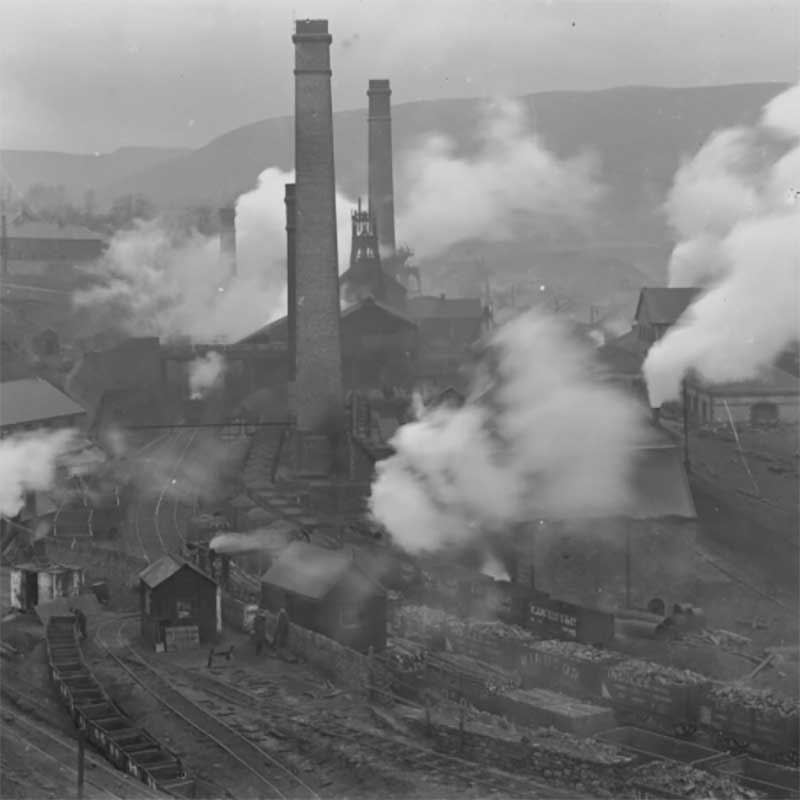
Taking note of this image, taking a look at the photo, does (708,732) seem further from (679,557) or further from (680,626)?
(679,557)

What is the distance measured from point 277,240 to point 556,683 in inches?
2253

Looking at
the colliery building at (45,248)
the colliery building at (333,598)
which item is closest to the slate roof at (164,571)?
the colliery building at (333,598)

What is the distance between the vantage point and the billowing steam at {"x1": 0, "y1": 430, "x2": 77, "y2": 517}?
33641 mm

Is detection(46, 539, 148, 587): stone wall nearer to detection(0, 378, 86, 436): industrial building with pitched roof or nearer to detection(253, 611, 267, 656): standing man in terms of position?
detection(253, 611, 267, 656): standing man

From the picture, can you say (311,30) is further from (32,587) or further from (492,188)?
(492,188)

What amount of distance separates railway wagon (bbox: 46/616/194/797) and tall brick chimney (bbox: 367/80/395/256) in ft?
133

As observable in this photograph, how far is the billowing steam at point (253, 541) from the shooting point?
104 ft

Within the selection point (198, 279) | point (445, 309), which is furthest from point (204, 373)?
point (198, 279)

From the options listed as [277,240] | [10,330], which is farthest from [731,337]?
[277,240]

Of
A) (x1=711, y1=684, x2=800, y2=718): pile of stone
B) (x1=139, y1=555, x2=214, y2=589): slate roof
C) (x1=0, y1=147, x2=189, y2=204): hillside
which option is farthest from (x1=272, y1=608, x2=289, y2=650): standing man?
(x1=0, y1=147, x2=189, y2=204): hillside

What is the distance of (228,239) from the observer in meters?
67.4

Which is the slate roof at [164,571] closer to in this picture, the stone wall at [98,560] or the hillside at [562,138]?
the stone wall at [98,560]

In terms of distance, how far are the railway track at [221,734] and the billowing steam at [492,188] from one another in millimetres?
74626

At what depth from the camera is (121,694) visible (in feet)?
76.0
